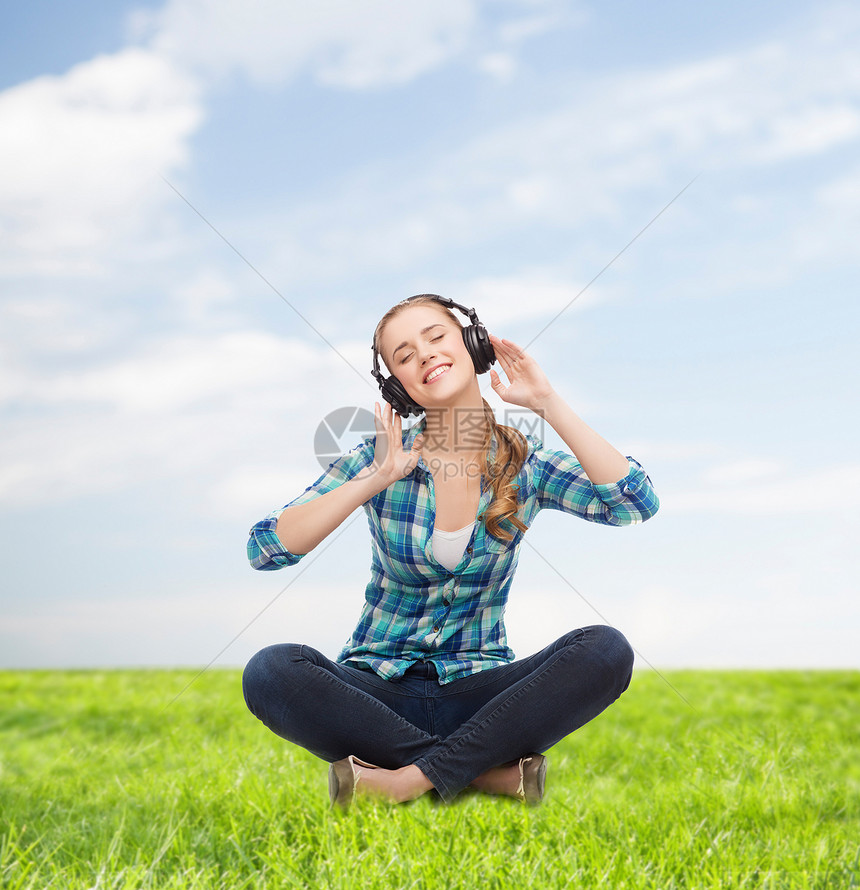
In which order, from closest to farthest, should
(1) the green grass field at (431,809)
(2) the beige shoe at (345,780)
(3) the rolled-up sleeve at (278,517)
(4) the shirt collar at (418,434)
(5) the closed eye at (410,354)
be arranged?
(1) the green grass field at (431,809), (2) the beige shoe at (345,780), (3) the rolled-up sleeve at (278,517), (5) the closed eye at (410,354), (4) the shirt collar at (418,434)

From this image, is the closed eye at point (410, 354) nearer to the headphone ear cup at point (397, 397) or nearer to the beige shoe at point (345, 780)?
the headphone ear cup at point (397, 397)

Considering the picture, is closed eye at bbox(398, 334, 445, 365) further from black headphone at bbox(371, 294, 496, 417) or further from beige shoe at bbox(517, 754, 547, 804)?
beige shoe at bbox(517, 754, 547, 804)

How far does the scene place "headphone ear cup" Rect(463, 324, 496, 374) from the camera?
9.72 ft

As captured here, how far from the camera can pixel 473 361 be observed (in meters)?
3.00

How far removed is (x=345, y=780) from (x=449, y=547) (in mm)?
857

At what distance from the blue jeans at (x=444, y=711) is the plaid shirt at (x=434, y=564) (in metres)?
0.16

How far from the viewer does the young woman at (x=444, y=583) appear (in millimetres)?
2773

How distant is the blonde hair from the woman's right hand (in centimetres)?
31

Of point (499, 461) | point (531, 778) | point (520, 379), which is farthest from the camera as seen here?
point (499, 461)

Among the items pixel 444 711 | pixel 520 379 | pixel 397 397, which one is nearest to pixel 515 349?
pixel 520 379

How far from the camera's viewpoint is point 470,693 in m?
2.96

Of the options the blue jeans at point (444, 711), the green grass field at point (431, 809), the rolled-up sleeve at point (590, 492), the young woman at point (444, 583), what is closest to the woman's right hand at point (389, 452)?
the young woman at point (444, 583)

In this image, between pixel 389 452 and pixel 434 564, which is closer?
pixel 389 452

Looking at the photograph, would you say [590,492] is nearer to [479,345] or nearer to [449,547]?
[449,547]
